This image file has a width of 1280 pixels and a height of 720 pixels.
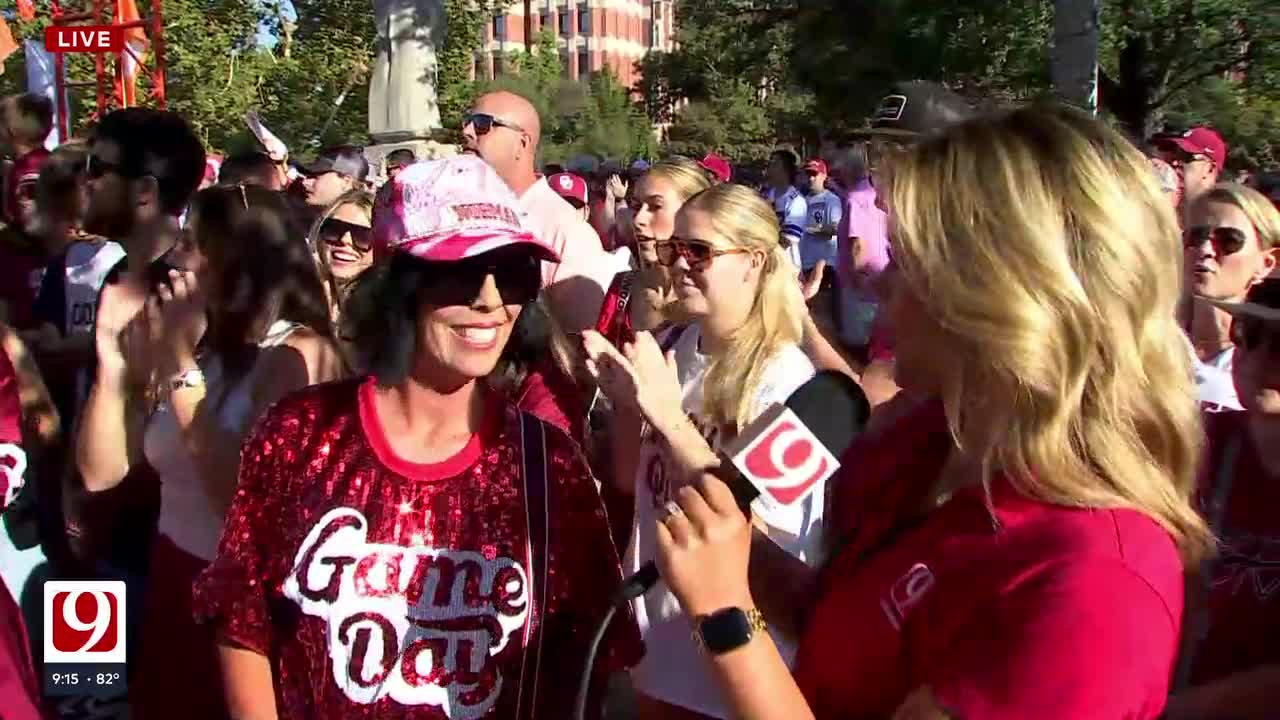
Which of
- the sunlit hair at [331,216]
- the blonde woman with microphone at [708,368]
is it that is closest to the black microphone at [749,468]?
the blonde woman with microphone at [708,368]

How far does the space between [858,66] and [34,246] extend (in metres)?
15.6

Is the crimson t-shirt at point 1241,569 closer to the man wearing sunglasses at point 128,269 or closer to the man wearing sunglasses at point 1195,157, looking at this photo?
the man wearing sunglasses at point 128,269

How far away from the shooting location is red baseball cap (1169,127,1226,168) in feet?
23.1

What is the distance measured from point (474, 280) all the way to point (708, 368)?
48.8 inches

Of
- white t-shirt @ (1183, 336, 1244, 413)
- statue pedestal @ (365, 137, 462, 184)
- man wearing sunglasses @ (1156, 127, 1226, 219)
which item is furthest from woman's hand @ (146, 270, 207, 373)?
statue pedestal @ (365, 137, 462, 184)

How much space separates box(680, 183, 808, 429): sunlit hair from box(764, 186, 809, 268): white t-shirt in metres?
7.19

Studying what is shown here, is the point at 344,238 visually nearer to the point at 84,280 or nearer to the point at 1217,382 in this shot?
the point at 84,280

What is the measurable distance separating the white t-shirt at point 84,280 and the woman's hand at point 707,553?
3.49 meters

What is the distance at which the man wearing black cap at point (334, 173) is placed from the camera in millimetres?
8500

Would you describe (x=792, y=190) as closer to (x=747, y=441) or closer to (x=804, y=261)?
(x=804, y=261)

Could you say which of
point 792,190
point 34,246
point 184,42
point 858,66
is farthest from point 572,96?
point 34,246

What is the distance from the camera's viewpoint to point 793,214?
11852 mm

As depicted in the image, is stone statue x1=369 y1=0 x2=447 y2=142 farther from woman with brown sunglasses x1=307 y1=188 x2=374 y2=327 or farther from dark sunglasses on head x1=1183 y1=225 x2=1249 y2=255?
dark sunglasses on head x1=1183 y1=225 x2=1249 y2=255

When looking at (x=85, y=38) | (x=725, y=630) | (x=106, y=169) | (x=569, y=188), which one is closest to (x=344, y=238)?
(x=106, y=169)
